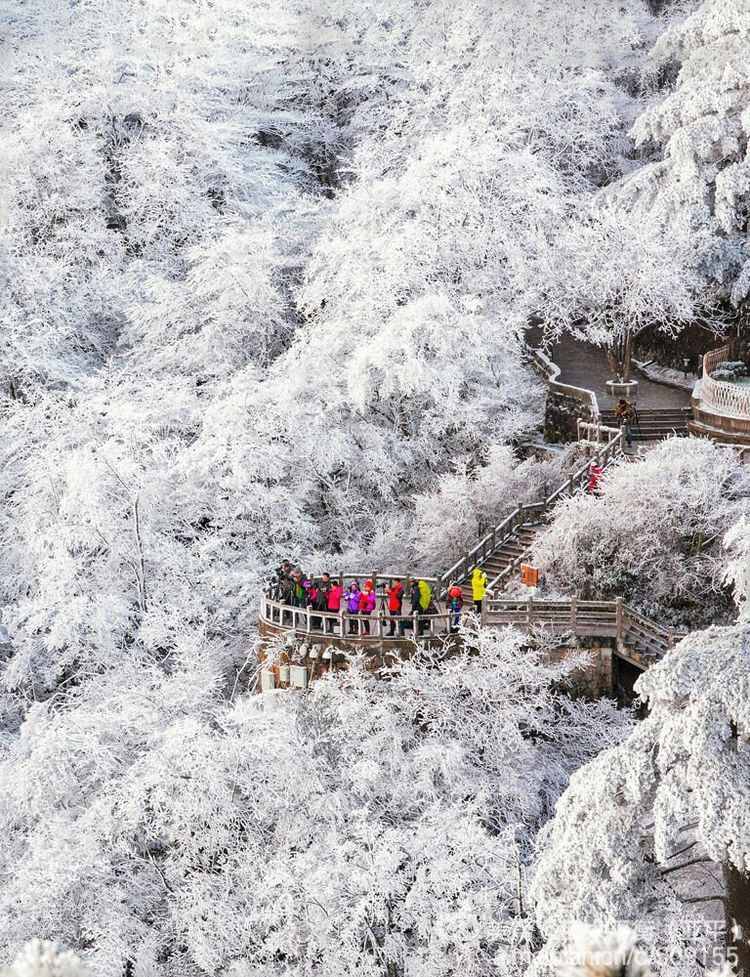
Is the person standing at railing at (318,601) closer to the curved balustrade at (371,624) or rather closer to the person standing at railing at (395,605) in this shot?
the curved balustrade at (371,624)

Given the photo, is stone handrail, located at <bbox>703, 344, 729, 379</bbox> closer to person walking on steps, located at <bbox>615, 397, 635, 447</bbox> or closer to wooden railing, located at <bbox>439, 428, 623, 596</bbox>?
person walking on steps, located at <bbox>615, 397, 635, 447</bbox>

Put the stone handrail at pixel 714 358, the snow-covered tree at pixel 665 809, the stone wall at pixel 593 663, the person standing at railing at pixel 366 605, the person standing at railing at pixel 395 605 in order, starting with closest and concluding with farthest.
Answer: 1. the snow-covered tree at pixel 665 809
2. the stone wall at pixel 593 663
3. the person standing at railing at pixel 395 605
4. the person standing at railing at pixel 366 605
5. the stone handrail at pixel 714 358

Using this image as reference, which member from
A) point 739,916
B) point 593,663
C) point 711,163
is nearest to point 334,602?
point 593,663

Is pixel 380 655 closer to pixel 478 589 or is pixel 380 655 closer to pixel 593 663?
pixel 478 589

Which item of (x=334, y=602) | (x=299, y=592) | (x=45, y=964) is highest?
(x=45, y=964)

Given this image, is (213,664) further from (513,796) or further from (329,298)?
(329,298)

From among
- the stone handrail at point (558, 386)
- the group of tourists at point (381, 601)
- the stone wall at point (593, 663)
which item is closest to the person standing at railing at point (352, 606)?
the group of tourists at point (381, 601)
